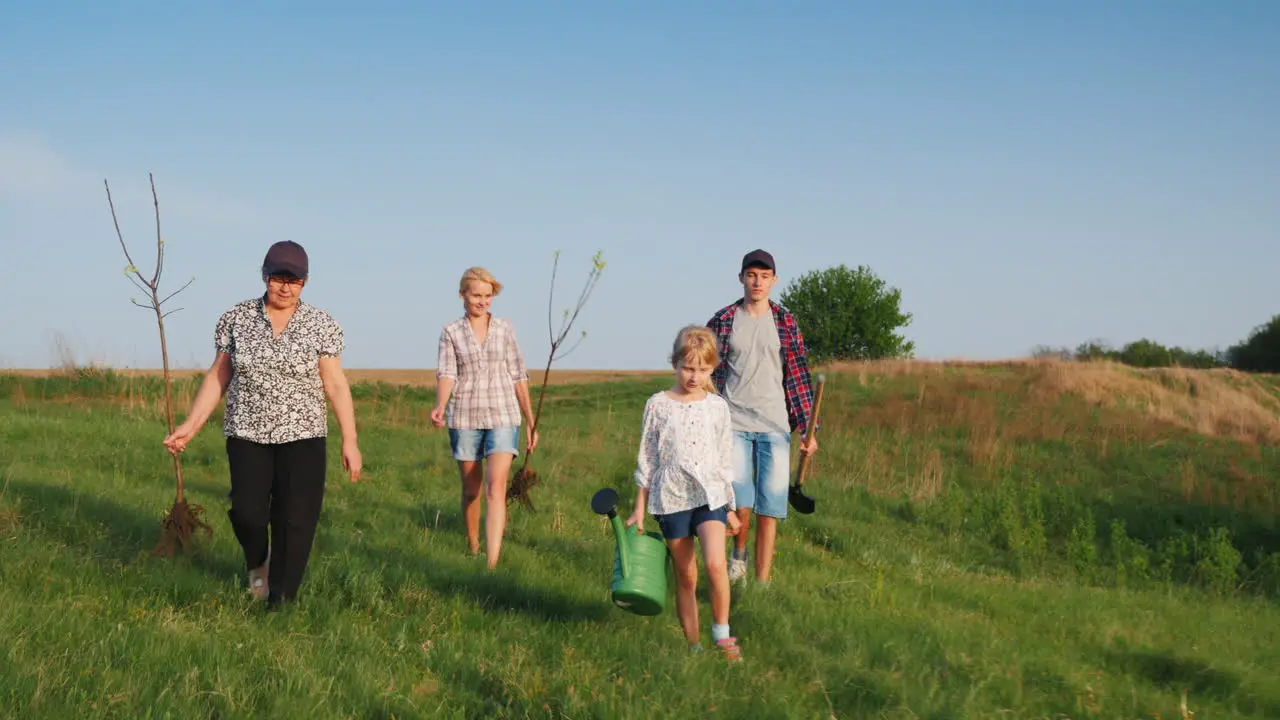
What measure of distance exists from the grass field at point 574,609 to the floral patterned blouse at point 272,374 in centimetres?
98

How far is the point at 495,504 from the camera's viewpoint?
7102mm

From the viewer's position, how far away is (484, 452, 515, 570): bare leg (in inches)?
277

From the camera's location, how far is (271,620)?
5328 millimetres

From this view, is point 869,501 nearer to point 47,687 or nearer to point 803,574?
point 803,574

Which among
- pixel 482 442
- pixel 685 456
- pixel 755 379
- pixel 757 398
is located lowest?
pixel 482 442

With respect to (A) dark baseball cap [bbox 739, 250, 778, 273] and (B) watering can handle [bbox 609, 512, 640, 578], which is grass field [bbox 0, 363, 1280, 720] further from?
(A) dark baseball cap [bbox 739, 250, 778, 273]

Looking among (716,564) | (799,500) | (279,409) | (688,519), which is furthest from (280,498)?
(799,500)

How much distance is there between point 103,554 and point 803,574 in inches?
200

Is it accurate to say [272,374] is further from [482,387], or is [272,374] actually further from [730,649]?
[730,649]

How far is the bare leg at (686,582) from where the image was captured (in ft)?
17.1

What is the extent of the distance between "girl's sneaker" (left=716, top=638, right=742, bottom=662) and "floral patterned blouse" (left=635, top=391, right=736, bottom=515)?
69 centimetres

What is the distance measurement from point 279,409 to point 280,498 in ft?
1.72

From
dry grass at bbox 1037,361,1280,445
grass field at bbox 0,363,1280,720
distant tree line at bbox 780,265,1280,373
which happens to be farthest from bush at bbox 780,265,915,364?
grass field at bbox 0,363,1280,720

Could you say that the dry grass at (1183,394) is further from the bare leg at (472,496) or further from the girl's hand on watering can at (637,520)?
the girl's hand on watering can at (637,520)
